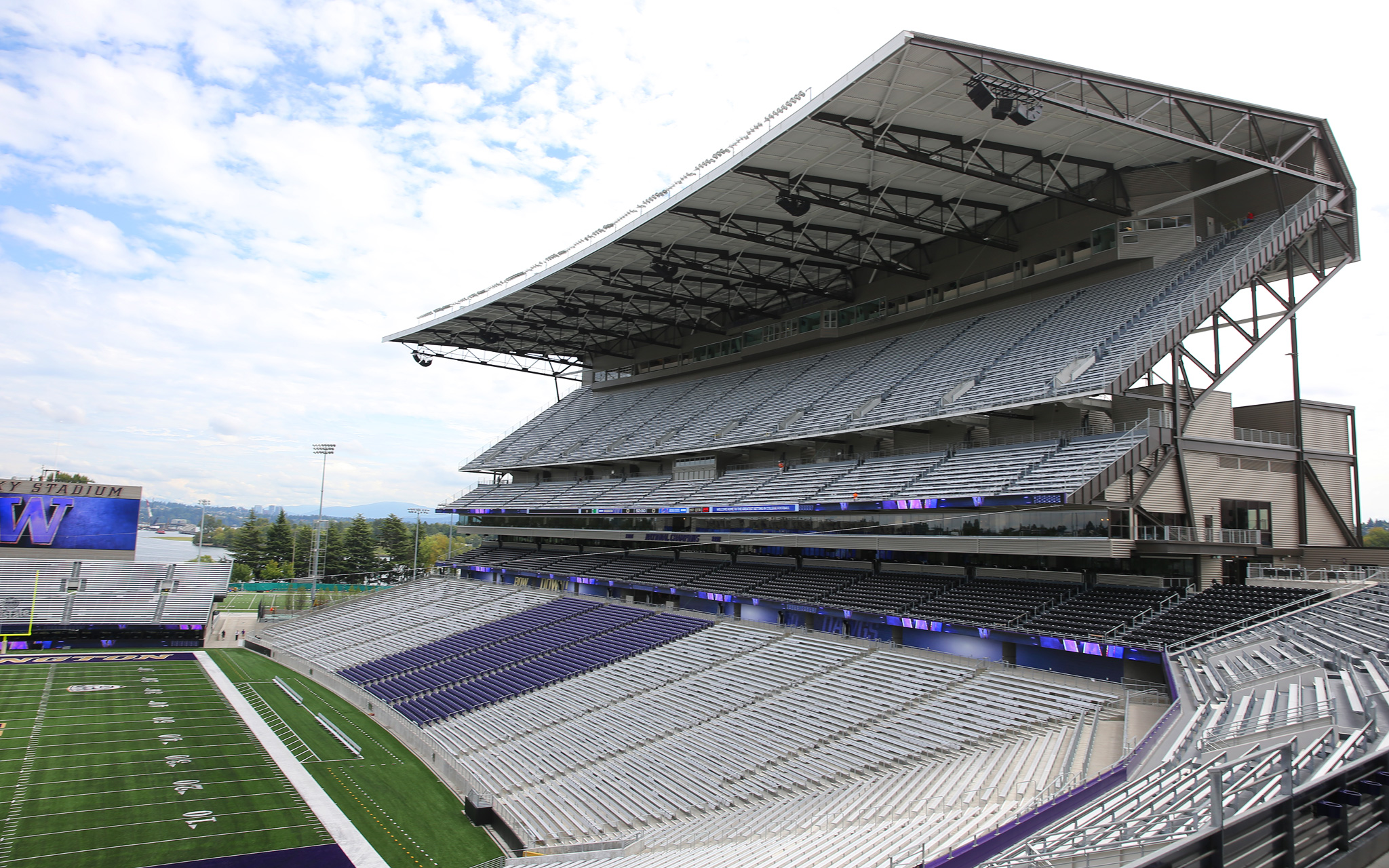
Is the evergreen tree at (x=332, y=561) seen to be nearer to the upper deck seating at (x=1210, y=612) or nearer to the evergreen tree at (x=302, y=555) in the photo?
the evergreen tree at (x=302, y=555)

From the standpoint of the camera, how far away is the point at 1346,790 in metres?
5.07

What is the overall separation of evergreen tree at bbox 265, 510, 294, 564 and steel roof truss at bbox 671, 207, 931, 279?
67281mm

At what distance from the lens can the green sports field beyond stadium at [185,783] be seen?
665 inches

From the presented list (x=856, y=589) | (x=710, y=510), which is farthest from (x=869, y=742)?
(x=710, y=510)

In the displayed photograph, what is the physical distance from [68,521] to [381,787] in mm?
33437

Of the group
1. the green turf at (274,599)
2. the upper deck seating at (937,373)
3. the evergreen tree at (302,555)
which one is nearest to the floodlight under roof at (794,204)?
the upper deck seating at (937,373)

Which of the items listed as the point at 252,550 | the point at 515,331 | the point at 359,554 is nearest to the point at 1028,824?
the point at 515,331

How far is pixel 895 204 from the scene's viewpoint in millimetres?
27453

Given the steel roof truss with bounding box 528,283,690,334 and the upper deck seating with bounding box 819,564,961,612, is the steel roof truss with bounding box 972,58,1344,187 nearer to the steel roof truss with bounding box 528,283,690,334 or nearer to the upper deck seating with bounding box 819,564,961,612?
the upper deck seating with bounding box 819,564,961,612

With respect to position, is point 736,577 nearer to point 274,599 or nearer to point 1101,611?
point 1101,611

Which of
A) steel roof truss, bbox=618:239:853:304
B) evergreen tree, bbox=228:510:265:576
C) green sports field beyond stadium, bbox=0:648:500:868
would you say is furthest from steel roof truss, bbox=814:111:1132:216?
evergreen tree, bbox=228:510:265:576

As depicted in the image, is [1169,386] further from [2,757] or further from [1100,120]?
[2,757]

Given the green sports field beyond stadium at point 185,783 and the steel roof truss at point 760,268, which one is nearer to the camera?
the green sports field beyond stadium at point 185,783

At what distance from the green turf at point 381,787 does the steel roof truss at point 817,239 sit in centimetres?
1960
